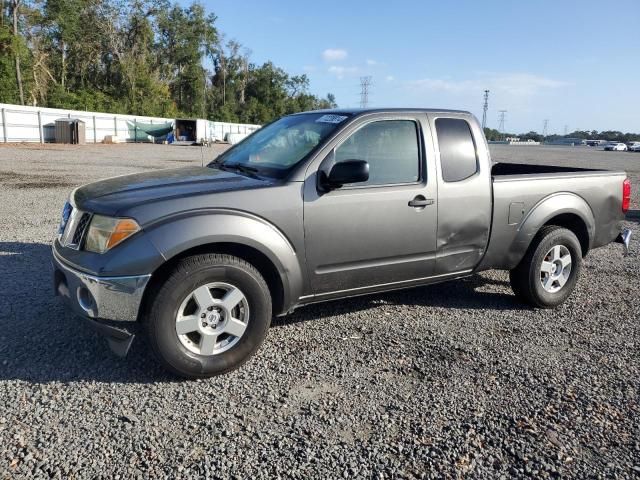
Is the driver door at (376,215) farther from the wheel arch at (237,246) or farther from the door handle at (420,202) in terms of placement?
the wheel arch at (237,246)

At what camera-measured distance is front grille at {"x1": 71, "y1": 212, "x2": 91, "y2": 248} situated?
3.35 meters

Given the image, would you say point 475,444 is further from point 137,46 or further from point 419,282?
point 137,46

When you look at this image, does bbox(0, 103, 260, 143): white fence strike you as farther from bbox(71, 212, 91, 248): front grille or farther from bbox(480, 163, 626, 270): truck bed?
bbox(71, 212, 91, 248): front grille

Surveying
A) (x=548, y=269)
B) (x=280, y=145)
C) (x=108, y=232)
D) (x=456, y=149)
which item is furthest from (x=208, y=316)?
(x=548, y=269)

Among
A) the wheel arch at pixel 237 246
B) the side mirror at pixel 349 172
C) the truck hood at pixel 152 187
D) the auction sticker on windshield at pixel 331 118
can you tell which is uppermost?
the auction sticker on windshield at pixel 331 118

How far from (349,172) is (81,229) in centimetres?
185

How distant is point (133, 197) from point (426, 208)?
224 cm

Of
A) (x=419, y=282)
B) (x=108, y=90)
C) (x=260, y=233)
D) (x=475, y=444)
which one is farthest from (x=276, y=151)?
(x=108, y=90)

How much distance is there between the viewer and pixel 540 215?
4797 millimetres

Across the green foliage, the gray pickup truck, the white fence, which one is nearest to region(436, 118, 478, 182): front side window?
the gray pickup truck

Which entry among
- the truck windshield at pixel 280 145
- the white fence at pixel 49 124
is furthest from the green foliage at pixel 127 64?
the truck windshield at pixel 280 145

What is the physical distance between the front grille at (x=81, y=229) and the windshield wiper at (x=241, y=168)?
48.5 inches

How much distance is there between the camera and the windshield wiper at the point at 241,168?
401 cm

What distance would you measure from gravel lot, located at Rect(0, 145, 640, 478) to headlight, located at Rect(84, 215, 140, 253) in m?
0.90
